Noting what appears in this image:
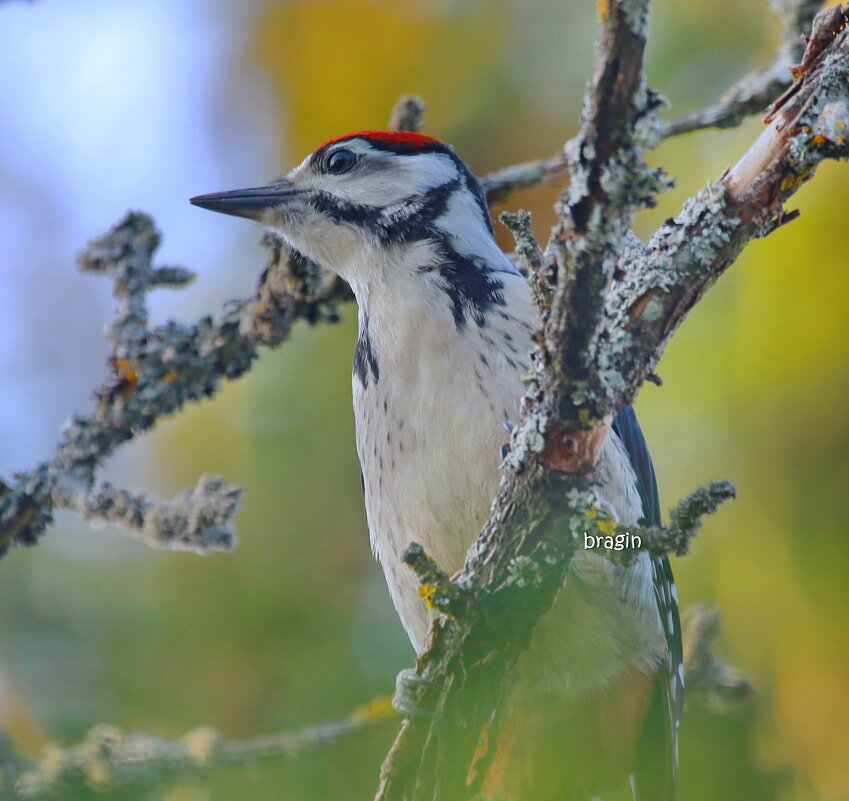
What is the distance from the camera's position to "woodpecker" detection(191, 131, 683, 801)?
6.28 feet

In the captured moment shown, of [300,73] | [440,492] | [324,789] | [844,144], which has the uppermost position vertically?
[300,73]

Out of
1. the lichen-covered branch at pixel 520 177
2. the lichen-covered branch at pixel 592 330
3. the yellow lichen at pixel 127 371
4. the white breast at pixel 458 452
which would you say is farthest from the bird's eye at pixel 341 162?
the lichen-covered branch at pixel 592 330

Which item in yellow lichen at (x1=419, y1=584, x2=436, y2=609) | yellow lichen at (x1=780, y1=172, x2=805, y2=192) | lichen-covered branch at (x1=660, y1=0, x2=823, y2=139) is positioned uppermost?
lichen-covered branch at (x1=660, y1=0, x2=823, y2=139)

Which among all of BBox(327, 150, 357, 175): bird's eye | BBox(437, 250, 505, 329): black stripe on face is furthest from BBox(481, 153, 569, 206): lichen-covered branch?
BBox(437, 250, 505, 329): black stripe on face

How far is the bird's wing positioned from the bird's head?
56 centimetres

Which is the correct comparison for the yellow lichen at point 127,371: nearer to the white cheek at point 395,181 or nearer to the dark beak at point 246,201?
the dark beak at point 246,201

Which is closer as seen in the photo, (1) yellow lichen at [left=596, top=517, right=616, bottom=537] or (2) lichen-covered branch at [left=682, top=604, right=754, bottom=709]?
(1) yellow lichen at [left=596, top=517, right=616, bottom=537]

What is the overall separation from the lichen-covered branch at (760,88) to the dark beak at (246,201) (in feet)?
3.08

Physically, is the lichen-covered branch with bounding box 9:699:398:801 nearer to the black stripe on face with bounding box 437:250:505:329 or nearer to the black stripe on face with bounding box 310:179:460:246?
the black stripe on face with bounding box 437:250:505:329

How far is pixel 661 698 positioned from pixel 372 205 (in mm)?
1249

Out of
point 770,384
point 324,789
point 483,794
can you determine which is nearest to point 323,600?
point 483,794

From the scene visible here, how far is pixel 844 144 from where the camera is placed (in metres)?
1.23

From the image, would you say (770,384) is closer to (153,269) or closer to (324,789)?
(324,789)

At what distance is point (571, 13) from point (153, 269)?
5.32 feet
